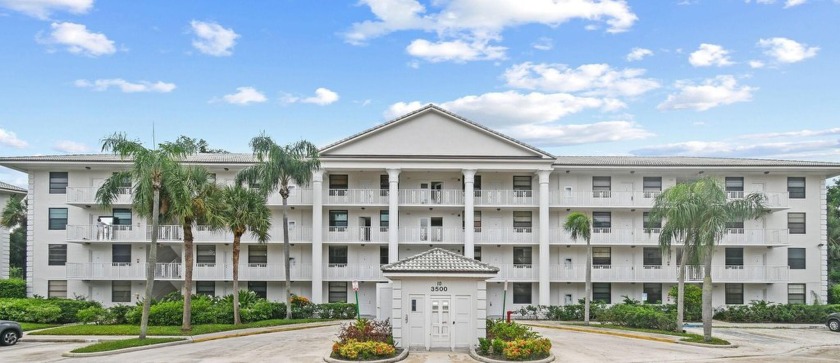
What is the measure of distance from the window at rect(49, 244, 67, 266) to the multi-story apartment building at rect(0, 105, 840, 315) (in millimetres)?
80

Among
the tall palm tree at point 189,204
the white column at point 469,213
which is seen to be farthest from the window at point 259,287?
the white column at point 469,213

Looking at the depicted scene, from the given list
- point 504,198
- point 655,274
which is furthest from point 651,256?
point 504,198

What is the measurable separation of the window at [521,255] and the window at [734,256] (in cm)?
1281

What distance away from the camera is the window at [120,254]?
44062 mm

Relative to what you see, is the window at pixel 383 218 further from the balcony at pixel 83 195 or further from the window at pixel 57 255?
the window at pixel 57 255

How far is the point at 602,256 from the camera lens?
44.5m

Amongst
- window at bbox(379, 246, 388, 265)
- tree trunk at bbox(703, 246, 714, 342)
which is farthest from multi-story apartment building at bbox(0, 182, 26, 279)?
tree trunk at bbox(703, 246, 714, 342)

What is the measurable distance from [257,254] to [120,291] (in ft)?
29.1

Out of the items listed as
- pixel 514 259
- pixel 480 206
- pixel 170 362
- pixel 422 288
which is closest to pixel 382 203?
pixel 480 206

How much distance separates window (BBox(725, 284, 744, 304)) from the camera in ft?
145

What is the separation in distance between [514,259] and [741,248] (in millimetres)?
14655

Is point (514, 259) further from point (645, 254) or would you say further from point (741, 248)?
point (741, 248)

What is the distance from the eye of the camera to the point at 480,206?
42906 millimetres

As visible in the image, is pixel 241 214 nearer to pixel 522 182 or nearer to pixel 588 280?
pixel 588 280
